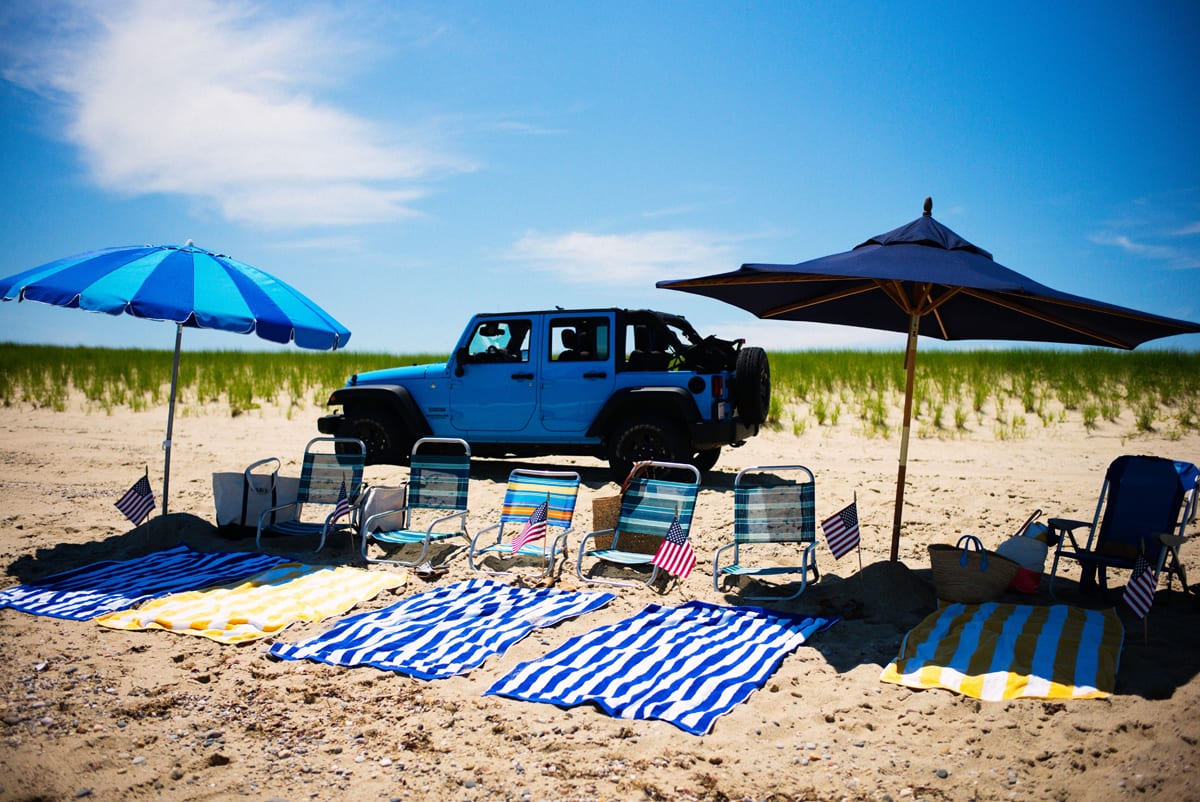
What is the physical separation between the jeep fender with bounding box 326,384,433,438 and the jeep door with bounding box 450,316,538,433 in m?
0.45

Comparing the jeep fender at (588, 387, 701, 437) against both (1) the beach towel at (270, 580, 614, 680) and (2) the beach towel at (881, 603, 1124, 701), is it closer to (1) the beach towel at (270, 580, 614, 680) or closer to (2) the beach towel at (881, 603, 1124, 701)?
(1) the beach towel at (270, 580, 614, 680)

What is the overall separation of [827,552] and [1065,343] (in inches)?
102

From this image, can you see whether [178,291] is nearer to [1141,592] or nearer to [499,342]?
[499,342]

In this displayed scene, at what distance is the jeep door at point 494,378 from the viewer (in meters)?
9.90

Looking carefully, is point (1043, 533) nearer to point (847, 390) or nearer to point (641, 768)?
point (641, 768)

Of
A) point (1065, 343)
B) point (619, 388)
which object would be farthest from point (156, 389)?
point (1065, 343)

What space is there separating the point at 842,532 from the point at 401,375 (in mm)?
6495

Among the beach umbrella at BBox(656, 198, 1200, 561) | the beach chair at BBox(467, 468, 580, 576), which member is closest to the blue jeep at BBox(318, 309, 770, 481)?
the beach umbrella at BBox(656, 198, 1200, 561)

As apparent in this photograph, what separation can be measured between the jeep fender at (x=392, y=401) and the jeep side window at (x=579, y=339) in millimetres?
1915

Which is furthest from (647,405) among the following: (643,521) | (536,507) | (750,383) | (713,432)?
(643,521)

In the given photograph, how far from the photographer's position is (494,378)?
10.0 m

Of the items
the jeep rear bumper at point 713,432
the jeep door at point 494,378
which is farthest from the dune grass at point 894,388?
the jeep door at point 494,378

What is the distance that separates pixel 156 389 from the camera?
21.6 meters

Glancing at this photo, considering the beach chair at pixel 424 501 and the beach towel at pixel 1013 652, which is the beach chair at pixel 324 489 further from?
the beach towel at pixel 1013 652
